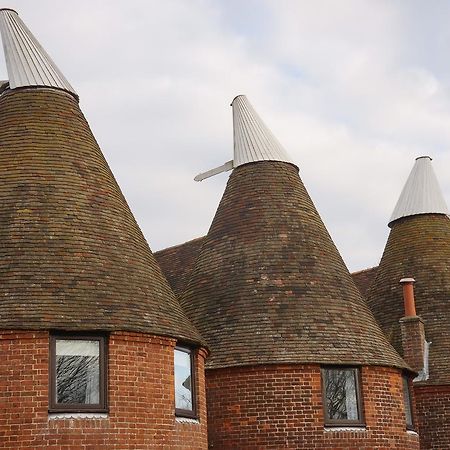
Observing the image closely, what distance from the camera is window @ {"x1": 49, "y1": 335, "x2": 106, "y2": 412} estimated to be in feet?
49.2

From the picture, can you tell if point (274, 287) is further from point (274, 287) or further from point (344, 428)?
point (344, 428)

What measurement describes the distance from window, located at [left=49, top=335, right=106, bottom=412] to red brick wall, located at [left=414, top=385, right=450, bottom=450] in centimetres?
1034

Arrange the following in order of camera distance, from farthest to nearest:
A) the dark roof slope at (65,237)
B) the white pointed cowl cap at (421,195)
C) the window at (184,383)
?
the white pointed cowl cap at (421,195), the window at (184,383), the dark roof slope at (65,237)

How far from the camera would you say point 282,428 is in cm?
1880

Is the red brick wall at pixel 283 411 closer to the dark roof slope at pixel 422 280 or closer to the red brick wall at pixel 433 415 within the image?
the red brick wall at pixel 433 415

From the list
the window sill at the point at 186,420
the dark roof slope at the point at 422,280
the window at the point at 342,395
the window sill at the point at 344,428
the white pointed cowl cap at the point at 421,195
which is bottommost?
the window sill at the point at 344,428

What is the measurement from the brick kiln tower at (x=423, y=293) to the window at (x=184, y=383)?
781 cm

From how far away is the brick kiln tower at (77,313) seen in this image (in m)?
14.9

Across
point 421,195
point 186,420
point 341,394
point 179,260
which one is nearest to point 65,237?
point 186,420

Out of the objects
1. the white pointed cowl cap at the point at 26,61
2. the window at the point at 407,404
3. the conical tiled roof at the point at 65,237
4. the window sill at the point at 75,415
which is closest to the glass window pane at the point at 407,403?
the window at the point at 407,404

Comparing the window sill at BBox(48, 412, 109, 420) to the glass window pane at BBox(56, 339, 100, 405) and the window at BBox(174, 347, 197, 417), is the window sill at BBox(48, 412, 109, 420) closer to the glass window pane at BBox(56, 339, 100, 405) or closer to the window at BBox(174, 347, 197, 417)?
the glass window pane at BBox(56, 339, 100, 405)

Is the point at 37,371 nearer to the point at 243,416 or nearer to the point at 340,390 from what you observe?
the point at 243,416

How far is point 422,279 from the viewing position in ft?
83.0

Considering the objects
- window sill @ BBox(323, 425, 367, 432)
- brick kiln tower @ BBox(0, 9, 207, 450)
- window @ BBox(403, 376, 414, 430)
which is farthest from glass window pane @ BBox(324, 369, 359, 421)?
brick kiln tower @ BBox(0, 9, 207, 450)
